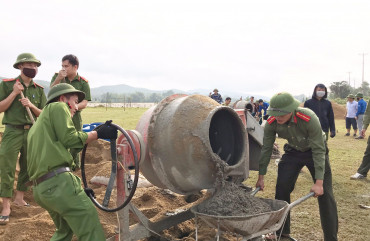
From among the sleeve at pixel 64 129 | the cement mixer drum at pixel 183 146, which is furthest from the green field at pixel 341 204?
the sleeve at pixel 64 129

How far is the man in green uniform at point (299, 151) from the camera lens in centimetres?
371

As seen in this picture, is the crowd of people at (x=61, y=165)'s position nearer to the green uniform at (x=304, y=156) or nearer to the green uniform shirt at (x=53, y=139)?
the green uniform shirt at (x=53, y=139)

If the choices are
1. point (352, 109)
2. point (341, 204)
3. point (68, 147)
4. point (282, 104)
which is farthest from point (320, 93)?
point (352, 109)

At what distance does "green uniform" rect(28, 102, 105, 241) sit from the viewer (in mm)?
2840

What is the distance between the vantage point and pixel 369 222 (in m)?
4.74

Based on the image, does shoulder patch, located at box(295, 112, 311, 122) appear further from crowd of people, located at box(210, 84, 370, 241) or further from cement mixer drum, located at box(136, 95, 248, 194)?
cement mixer drum, located at box(136, 95, 248, 194)

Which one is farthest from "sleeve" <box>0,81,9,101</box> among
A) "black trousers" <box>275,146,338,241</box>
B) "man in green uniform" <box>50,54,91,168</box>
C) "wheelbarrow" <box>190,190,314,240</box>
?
"black trousers" <box>275,146,338,241</box>

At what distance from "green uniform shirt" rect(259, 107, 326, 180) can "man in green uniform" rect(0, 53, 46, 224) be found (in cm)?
317

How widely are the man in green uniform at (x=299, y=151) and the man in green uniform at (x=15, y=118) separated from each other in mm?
3209

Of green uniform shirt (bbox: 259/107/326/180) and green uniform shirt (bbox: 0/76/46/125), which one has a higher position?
green uniform shirt (bbox: 0/76/46/125)

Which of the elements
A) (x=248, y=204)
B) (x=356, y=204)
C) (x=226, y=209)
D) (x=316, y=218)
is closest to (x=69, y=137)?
(x=226, y=209)

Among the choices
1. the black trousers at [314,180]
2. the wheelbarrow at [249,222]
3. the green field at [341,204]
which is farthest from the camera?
the green field at [341,204]

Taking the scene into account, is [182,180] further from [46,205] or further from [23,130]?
[23,130]

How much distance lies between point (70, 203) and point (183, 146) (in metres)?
1.20
